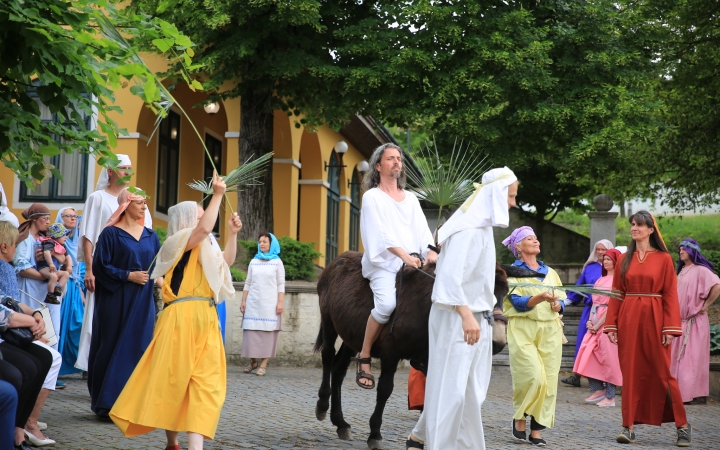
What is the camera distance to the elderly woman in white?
1502 centimetres

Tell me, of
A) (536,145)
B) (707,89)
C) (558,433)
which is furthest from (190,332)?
(707,89)

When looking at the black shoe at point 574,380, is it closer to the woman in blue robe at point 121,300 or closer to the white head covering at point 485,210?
the woman in blue robe at point 121,300

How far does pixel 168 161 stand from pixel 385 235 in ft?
58.3

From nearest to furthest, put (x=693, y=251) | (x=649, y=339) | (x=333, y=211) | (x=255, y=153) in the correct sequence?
1. (x=649, y=339)
2. (x=693, y=251)
3. (x=255, y=153)
4. (x=333, y=211)

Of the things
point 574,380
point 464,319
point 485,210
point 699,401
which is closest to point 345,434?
point 464,319

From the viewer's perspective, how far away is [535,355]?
9.35 meters

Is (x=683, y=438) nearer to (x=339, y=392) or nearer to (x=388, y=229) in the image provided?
(x=339, y=392)

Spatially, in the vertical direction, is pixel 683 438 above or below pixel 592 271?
below

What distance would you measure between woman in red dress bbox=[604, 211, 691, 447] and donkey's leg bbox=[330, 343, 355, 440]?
2.83m

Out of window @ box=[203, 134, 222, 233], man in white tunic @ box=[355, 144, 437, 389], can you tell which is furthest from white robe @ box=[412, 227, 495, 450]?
window @ box=[203, 134, 222, 233]

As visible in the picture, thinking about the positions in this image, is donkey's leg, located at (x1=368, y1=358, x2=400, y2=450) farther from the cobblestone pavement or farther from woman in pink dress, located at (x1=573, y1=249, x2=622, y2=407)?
woman in pink dress, located at (x1=573, y1=249, x2=622, y2=407)

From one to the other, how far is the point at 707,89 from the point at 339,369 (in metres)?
17.8

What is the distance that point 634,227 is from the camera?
9766mm

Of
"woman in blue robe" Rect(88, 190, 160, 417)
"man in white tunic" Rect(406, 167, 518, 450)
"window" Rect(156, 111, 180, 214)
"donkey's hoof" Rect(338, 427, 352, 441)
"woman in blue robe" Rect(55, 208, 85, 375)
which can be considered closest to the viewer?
"man in white tunic" Rect(406, 167, 518, 450)
